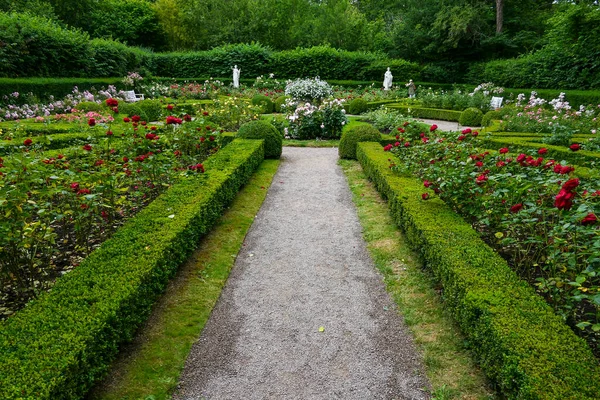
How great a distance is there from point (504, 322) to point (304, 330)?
146 centimetres

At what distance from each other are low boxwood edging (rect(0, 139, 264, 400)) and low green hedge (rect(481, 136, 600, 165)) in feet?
13.9

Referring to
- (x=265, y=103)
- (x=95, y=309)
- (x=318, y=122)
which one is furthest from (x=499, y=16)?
(x=95, y=309)

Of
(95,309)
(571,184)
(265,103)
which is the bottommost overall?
(95,309)

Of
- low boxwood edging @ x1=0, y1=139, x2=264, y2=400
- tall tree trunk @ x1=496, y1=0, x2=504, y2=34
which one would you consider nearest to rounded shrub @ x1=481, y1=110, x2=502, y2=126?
low boxwood edging @ x1=0, y1=139, x2=264, y2=400

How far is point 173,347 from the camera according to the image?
301 centimetres

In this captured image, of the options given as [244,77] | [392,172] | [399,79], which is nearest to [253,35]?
[244,77]

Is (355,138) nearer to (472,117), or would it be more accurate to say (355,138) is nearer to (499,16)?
(472,117)

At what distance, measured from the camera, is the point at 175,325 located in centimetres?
327

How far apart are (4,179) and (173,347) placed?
188 cm

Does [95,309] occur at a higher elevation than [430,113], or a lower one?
lower

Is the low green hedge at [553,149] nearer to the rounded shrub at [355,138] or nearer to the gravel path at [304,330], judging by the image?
the rounded shrub at [355,138]

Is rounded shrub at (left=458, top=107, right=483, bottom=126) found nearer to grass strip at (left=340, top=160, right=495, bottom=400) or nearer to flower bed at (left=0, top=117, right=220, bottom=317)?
grass strip at (left=340, top=160, right=495, bottom=400)

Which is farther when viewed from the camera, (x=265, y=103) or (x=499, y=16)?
(x=499, y=16)

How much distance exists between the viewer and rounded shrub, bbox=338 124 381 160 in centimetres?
926
